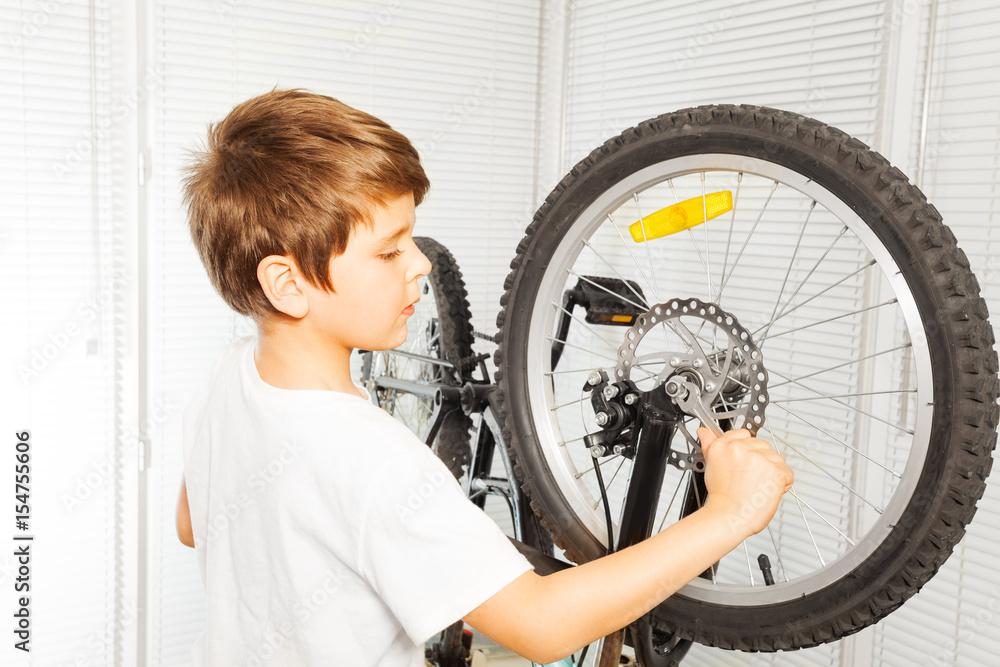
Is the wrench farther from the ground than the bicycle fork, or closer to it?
farther from the ground

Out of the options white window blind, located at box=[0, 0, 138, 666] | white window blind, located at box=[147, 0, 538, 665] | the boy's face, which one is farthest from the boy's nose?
white window blind, located at box=[0, 0, 138, 666]

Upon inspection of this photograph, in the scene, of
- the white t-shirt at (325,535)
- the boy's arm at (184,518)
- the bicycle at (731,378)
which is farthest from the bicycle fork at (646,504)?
the boy's arm at (184,518)

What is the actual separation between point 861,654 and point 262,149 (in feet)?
5.73

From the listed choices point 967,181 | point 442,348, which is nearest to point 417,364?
point 442,348

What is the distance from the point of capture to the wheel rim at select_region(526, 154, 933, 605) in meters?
0.92

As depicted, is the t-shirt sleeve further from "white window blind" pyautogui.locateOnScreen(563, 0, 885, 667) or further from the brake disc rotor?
"white window blind" pyautogui.locateOnScreen(563, 0, 885, 667)

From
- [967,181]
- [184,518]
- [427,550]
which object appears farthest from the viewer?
[967,181]

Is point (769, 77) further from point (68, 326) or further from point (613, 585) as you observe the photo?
point (68, 326)

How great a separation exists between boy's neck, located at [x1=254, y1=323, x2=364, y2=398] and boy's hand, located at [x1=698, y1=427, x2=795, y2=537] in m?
0.39

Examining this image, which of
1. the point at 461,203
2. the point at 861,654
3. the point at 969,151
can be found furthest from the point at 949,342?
the point at 461,203

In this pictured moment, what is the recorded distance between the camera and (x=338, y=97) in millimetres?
2299

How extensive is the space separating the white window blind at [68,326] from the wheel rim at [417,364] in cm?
71

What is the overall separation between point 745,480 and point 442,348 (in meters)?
1.06

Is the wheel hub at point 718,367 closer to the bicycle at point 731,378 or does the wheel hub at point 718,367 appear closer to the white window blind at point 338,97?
the bicycle at point 731,378
